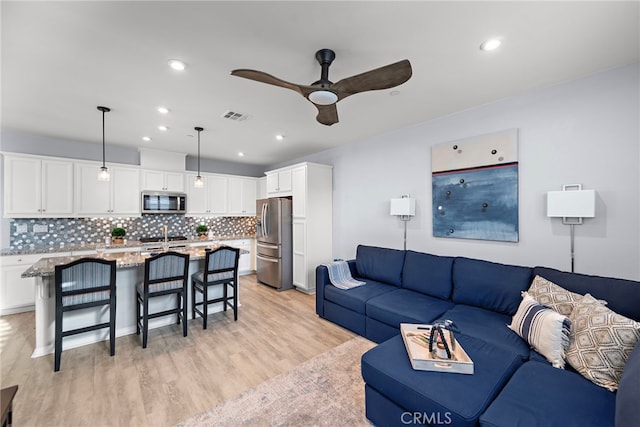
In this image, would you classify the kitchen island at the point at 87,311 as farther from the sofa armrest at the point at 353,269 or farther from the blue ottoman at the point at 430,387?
the blue ottoman at the point at 430,387

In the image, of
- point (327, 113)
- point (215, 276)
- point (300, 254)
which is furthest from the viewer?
point (300, 254)

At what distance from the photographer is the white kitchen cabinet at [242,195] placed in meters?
6.24

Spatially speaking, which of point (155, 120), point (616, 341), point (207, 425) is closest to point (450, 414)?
point (616, 341)

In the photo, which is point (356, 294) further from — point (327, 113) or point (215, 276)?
point (327, 113)

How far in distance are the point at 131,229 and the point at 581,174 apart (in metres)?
6.74

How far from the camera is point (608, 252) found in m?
2.34

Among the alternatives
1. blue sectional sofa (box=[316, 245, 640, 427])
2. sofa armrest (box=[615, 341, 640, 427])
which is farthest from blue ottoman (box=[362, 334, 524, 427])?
sofa armrest (box=[615, 341, 640, 427])

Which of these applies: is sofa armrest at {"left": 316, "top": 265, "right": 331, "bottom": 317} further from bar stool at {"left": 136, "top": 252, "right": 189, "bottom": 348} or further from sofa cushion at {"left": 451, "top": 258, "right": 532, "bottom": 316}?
bar stool at {"left": 136, "top": 252, "right": 189, "bottom": 348}

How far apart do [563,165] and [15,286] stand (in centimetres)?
700

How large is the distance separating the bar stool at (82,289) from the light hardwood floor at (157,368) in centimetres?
27

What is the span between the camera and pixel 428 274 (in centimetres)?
315

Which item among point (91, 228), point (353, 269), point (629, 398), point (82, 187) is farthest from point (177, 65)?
point (91, 228)

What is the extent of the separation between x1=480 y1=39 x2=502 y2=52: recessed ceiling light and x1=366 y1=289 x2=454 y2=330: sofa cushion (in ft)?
7.67

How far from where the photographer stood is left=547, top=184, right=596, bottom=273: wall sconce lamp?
2.25 meters
